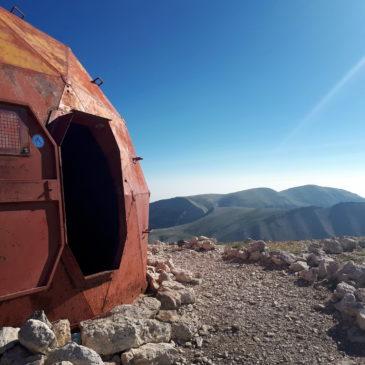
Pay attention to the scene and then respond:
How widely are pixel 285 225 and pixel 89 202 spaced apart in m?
65.1

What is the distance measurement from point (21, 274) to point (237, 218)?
77037mm

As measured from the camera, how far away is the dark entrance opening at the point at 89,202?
19.1ft

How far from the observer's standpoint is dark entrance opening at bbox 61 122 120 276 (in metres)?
5.82

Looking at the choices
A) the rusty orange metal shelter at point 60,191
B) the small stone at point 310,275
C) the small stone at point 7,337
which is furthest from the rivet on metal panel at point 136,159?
the small stone at point 310,275

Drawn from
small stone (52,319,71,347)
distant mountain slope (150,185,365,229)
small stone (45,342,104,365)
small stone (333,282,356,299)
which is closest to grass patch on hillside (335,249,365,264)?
small stone (333,282,356,299)

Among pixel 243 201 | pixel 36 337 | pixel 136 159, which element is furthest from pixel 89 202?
pixel 243 201

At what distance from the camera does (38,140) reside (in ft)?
13.6

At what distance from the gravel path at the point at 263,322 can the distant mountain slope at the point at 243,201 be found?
82.2m

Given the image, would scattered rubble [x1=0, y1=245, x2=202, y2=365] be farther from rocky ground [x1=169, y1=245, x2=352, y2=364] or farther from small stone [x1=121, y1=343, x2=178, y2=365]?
rocky ground [x1=169, y1=245, x2=352, y2=364]

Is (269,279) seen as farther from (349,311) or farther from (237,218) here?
(237,218)

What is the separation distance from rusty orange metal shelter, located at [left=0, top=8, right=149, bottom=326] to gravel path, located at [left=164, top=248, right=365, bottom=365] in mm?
1250

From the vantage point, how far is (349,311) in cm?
552

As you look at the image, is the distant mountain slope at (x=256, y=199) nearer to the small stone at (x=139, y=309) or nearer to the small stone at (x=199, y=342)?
the small stone at (x=139, y=309)

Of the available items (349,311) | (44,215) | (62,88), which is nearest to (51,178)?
(44,215)
